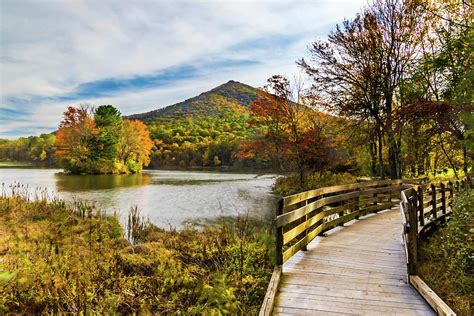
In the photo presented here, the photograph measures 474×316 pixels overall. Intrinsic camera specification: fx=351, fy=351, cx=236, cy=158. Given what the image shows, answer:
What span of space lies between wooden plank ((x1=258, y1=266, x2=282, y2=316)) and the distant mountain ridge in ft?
374

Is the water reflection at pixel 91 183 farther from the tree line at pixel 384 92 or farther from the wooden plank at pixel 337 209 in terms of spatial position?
the wooden plank at pixel 337 209

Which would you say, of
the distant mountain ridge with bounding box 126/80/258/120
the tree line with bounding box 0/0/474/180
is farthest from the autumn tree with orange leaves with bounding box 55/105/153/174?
the distant mountain ridge with bounding box 126/80/258/120

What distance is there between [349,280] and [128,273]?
3.91 meters

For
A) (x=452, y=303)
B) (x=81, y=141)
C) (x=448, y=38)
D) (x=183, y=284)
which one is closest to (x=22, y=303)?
(x=183, y=284)

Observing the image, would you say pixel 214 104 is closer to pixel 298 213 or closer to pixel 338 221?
pixel 338 221

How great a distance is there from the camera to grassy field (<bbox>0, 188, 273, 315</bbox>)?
16.1ft

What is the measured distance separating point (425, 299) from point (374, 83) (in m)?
14.2

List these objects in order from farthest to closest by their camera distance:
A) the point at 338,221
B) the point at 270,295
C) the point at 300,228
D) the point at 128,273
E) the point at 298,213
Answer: the point at 338,221
the point at 128,273
the point at 300,228
the point at 298,213
the point at 270,295

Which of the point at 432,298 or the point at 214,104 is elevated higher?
the point at 214,104

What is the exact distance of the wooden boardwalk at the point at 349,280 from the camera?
13.3 ft

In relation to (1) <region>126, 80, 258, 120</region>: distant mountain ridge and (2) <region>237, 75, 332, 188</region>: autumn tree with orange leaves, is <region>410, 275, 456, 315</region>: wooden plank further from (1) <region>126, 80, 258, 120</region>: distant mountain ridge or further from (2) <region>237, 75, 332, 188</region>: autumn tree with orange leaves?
(1) <region>126, 80, 258, 120</region>: distant mountain ridge

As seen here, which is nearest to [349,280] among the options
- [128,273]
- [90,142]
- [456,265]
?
[456,265]

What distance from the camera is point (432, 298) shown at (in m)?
4.06

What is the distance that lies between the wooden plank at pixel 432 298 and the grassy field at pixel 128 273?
82.4 inches
